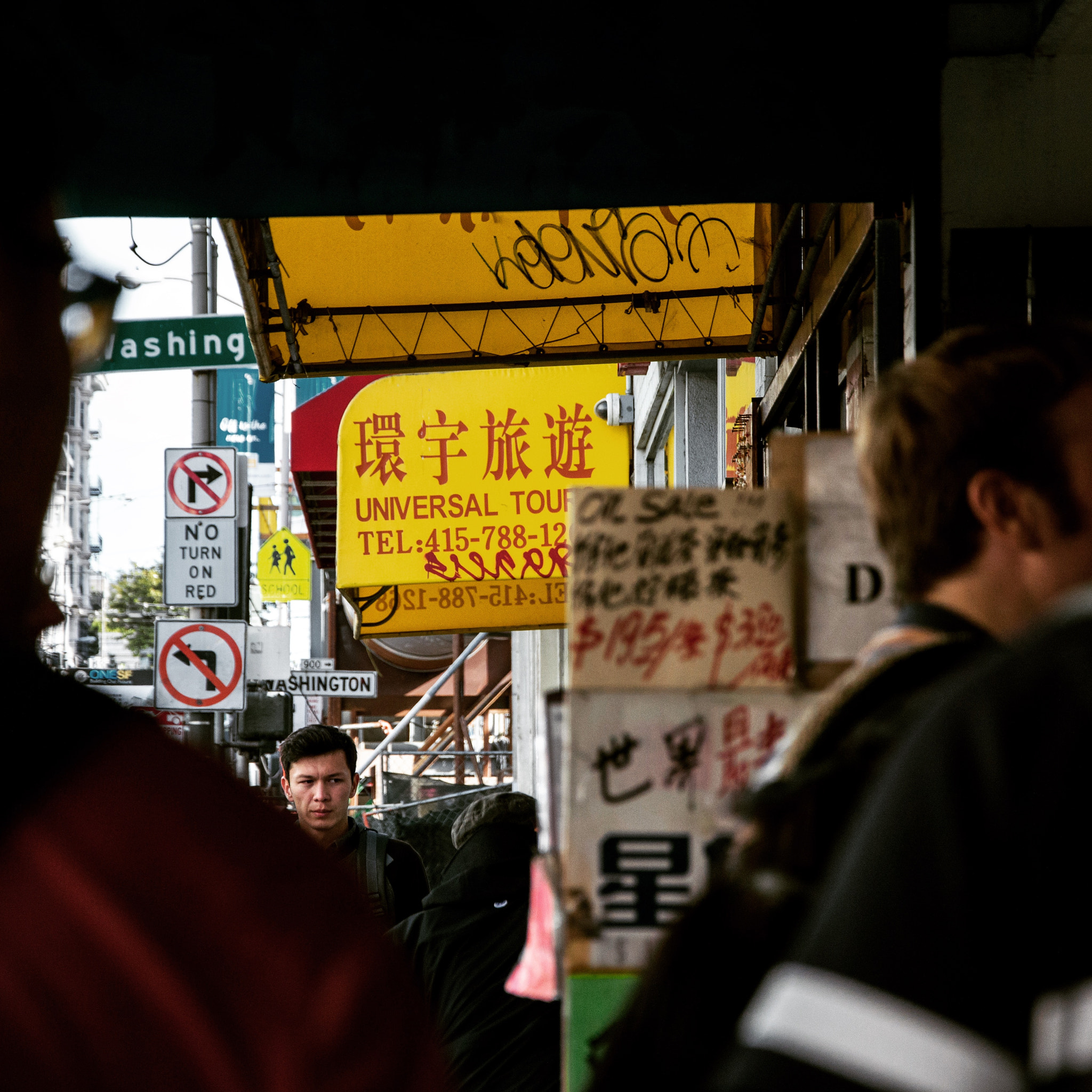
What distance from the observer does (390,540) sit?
30.3 ft

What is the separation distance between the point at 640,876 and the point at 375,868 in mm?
4058

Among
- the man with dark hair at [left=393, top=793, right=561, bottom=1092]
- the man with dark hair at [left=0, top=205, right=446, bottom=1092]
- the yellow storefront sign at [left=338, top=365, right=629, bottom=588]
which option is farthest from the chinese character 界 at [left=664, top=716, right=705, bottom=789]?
the yellow storefront sign at [left=338, top=365, right=629, bottom=588]

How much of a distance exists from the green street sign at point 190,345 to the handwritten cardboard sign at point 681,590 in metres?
6.68

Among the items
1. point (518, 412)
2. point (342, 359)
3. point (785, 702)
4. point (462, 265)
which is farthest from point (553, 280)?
point (785, 702)

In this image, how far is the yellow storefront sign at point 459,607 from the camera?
10.0 metres

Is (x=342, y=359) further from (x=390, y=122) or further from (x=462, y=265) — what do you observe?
(x=390, y=122)

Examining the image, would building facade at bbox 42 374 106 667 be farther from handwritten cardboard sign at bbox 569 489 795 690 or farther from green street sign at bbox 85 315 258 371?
handwritten cardboard sign at bbox 569 489 795 690

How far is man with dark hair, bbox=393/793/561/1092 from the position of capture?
3.89 meters

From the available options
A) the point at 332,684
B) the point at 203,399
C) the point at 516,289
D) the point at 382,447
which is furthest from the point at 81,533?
the point at 516,289

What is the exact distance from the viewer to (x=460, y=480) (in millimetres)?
9211

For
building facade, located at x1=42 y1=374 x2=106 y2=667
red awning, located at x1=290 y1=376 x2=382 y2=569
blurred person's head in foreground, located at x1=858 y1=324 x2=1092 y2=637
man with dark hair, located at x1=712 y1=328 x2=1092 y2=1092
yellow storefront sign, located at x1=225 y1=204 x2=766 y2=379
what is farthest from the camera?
building facade, located at x1=42 y1=374 x2=106 y2=667

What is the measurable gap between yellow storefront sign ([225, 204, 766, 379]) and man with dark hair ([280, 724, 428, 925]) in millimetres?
1835

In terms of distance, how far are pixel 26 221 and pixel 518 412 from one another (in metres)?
8.43

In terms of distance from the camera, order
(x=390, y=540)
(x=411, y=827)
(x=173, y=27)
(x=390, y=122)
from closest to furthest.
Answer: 1. (x=173, y=27)
2. (x=390, y=122)
3. (x=390, y=540)
4. (x=411, y=827)
